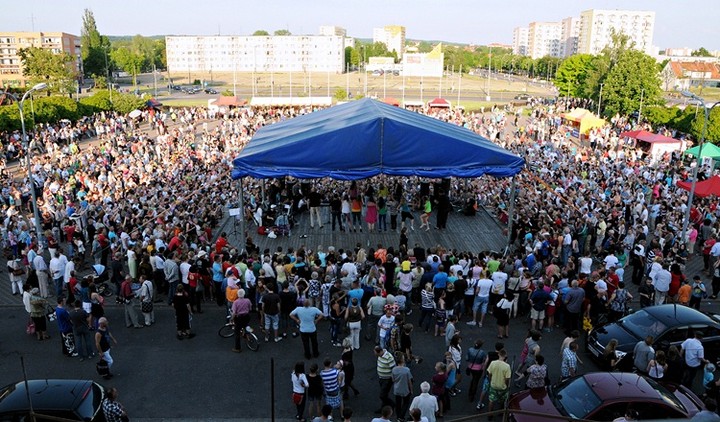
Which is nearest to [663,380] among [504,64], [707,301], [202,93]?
[707,301]

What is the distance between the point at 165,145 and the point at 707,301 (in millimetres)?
27965

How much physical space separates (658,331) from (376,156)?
25.7 ft

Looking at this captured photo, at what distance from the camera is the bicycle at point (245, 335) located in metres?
10.7

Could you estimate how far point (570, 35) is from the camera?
19088 centimetres

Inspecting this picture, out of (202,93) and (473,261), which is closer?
(473,261)

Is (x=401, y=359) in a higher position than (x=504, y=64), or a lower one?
lower

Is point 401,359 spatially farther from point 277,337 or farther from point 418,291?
point 418,291

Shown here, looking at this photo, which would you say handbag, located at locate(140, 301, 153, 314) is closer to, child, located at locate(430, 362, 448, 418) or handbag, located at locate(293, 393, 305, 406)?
handbag, located at locate(293, 393, 305, 406)

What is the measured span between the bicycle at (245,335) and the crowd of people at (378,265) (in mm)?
219

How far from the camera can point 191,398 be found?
9141 millimetres

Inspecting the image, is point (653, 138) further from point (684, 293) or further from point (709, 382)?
point (709, 382)

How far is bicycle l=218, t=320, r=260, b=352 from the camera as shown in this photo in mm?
10727

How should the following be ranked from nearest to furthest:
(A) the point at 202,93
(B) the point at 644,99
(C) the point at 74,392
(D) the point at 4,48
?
(C) the point at 74,392, (B) the point at 644,99, (A) the point at 202,93, (D) the point at 4,48

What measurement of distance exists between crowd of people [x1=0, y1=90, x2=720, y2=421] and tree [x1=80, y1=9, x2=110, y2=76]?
7854cm
